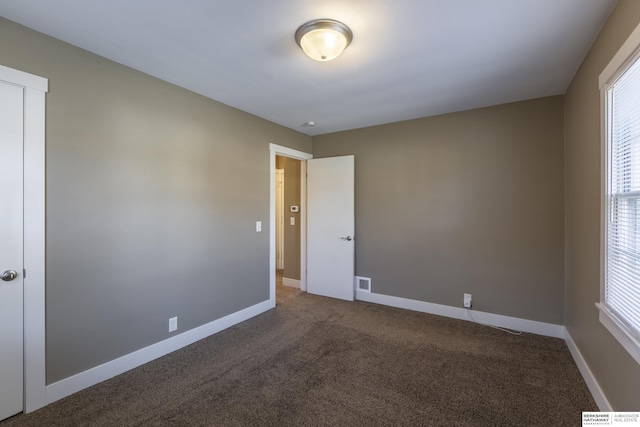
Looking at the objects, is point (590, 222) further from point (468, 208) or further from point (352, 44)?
point (352, 44)

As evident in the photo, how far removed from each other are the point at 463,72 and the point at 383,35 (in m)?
0.98

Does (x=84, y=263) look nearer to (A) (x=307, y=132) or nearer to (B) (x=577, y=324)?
(A) (x=307, y=132)

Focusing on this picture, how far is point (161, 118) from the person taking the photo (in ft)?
8.84

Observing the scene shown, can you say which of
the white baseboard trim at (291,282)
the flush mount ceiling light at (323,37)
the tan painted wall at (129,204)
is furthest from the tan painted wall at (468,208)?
the flush mount ceiling light at (323,37)

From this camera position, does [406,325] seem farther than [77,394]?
Yes

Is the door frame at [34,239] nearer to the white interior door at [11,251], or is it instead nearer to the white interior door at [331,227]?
the white interior door at [11,251]

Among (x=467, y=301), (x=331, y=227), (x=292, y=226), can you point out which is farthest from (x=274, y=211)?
(x=467, y=301)

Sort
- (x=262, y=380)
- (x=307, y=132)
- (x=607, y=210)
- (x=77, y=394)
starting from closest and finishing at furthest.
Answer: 1. (x=607, y=210)
2. (x=77, y=394)
3. (x=262, y=380)
4. (x=307, y=132)

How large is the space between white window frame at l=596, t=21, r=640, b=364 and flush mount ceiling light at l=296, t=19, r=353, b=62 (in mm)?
1519

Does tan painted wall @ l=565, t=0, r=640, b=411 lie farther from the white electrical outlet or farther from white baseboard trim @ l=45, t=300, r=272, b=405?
white baseboard trim @ l=45, t=300, r=272, b=405

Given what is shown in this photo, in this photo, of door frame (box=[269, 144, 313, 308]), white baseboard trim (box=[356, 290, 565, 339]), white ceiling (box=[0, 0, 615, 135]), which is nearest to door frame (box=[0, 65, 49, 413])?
white ceiling (box=[0, 0, 615, 135])

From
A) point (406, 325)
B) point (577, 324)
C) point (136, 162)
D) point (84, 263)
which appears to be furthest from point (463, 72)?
point (84, 263)

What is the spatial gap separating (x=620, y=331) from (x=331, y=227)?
3206 millimetres

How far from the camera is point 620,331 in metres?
1.62
